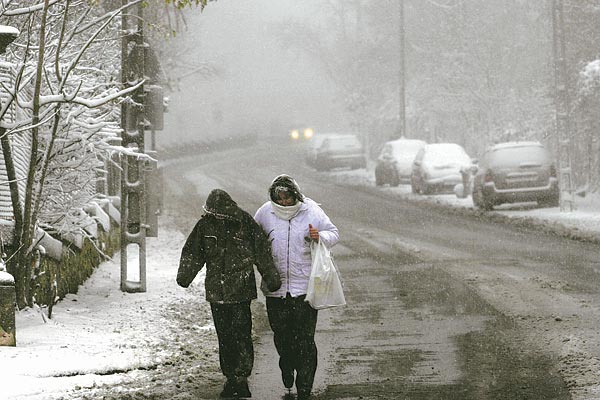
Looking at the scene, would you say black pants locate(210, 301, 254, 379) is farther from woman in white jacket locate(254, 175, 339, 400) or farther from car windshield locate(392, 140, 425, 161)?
car windshield locate(392, 140, 425, 161)

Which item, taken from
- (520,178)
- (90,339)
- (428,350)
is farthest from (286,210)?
(520,178)

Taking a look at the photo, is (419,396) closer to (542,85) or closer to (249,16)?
(542,85)

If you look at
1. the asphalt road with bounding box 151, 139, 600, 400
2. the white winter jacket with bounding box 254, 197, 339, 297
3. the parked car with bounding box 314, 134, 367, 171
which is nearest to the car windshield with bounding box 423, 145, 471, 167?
the asphalt road with bounding box 151, 139, 600, 400

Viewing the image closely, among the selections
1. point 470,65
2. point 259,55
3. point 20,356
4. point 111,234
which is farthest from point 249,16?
point 20,356

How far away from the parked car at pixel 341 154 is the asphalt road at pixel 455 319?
91.1 ft

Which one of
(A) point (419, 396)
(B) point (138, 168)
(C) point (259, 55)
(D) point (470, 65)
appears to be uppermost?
(C) point (259, 55)

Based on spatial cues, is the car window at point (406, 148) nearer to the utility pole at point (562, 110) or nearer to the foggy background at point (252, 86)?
the utility pole at point (562, 110)

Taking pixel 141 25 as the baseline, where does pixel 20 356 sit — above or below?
below

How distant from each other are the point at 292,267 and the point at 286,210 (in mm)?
412

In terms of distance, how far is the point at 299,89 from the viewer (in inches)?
5448

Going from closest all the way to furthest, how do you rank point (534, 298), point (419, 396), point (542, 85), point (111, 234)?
point (419, 396) → point (534, 298) → point (111, 234) → point (542, 85)

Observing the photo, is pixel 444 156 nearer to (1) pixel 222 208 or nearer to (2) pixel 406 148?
(2) pixel 406 148

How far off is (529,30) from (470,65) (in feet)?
9.38

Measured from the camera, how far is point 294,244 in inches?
311
